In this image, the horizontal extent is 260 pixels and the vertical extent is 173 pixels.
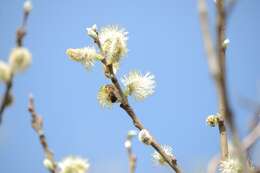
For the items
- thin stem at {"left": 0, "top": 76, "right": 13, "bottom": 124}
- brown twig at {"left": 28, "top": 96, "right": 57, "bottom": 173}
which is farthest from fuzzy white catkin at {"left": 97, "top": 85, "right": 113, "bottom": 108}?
thin stem at {"left": 0, "top": 76, "right": 13, "bottom": 124}

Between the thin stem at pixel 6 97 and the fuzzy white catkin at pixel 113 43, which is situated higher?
the fuzzy white catkin at pixel 113 43

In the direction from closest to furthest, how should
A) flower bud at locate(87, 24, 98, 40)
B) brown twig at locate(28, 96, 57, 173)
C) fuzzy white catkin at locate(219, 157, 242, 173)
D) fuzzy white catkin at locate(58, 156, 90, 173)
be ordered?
brown twig at locate(28, 96, 57, 173) → fuzzy white catkin at locate(58, 156, 90, 173) → fuzzy white catkin at locate(219, 157, 242, 173) → flower bud at locate(87, 24, 98, 40)

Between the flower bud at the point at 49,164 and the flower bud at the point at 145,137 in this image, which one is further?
the flower bud at the point at 145,137

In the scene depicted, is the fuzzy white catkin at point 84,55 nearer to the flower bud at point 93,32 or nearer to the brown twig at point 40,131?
the flower bud at point 93,32

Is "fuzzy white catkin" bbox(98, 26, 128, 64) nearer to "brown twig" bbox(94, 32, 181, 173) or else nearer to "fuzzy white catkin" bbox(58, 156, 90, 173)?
"brown twig" bbox(94, 32, 181, 173)

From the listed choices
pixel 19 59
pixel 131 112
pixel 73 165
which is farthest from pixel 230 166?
pixel 19 59

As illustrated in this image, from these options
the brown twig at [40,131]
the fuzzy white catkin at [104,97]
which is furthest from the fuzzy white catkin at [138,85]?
the brown twig at [40,131]

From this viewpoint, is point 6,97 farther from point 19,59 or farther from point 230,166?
point 230,166

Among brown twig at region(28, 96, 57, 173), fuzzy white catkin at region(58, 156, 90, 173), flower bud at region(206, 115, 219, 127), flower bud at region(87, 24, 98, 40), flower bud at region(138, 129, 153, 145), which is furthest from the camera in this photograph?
flower bud at region(206, 115, 219, 127)
